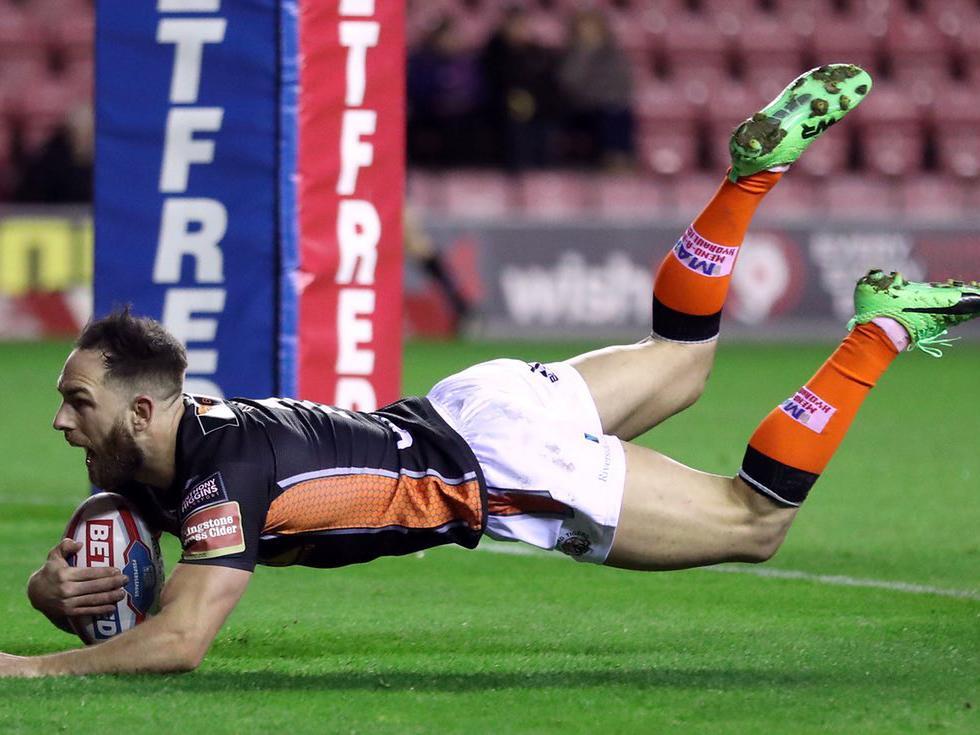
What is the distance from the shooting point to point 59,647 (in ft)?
15.9

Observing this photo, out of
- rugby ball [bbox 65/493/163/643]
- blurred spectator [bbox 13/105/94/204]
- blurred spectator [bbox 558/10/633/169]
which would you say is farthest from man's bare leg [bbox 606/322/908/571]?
blurred spectator [bbox 558/10/633/169]

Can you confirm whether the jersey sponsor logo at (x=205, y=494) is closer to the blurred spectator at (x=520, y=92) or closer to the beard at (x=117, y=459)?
the beard at (x=117, y=459)

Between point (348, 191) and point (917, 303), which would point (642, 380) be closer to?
point (917, 303)

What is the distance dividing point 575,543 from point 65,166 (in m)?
11.3

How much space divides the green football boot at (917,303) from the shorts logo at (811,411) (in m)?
0.30

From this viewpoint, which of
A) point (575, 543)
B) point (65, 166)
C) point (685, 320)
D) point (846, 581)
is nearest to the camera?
point (575, 543)

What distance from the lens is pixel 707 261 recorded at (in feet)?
16.5

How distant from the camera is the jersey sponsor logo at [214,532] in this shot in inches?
161

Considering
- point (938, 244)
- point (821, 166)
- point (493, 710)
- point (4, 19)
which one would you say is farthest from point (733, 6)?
point (493, 710)

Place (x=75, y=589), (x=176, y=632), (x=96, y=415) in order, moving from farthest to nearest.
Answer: (x=75, y=589), (x=96, y=415), (x=176, y=632)

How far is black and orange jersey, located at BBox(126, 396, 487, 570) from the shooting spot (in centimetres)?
415

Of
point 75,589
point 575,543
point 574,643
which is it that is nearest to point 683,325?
point 575,543

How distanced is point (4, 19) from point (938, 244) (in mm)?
8682

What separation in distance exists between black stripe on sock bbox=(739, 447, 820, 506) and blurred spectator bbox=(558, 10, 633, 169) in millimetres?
11429
